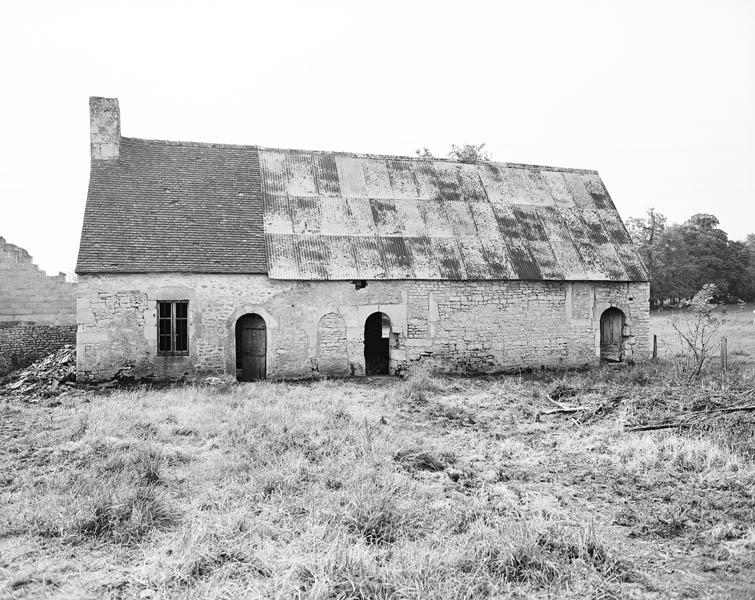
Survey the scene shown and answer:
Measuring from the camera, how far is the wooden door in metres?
15.4

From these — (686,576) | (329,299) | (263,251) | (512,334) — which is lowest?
(686,576)

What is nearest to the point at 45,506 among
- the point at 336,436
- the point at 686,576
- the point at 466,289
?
the point at 336,436

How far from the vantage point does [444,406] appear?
39.2ft

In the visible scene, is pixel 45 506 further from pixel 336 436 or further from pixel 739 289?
pixel 739 289

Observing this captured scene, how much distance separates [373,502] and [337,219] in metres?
11.8

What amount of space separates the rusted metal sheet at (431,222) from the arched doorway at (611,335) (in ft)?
4.65

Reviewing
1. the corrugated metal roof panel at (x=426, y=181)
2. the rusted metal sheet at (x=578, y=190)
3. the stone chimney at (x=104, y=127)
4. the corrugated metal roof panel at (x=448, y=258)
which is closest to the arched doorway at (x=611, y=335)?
the rusted metal sheet at (x=578, y=190)

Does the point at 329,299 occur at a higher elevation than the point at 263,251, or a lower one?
lower

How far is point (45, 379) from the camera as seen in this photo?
45.3ft

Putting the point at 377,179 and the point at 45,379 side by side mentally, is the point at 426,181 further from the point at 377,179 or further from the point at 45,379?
the point at 45,379

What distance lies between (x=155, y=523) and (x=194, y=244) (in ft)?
34.5

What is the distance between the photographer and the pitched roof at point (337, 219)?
15055mm

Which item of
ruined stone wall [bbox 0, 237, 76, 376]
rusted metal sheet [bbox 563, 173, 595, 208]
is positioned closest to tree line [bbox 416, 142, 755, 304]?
rusted metal sheet [bbox 563, 173, 595, 208]

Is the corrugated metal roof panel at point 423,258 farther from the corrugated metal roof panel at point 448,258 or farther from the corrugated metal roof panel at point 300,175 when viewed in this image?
the corrugated metal roof panel at point 300,175
